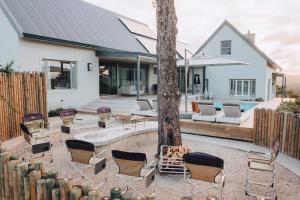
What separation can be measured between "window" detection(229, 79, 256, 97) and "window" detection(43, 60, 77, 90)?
15147 mm

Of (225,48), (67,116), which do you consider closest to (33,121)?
(67,116)

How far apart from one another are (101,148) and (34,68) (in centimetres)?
746

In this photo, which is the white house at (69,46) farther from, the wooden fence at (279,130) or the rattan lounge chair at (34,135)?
the wooden fence at (279,130)

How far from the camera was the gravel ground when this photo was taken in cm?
477

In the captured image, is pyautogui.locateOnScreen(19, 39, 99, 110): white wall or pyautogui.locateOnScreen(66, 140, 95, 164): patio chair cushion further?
pyautogui.locateOnScreen(19, 39, 99, 110): white wall

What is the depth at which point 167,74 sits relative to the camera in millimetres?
5984

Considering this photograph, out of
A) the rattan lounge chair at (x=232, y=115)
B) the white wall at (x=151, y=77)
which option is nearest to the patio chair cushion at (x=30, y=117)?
the rattan lounge chair at (x=232, y=115)

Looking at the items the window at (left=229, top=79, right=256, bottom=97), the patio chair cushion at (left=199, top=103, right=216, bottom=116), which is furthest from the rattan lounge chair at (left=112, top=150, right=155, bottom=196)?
the window at (left=229, top=79, right=256, bottom=97)

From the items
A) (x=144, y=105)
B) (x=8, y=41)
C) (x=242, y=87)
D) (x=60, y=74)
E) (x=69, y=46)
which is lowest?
(x=144, y=105)

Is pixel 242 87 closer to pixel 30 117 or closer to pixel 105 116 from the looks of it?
pixel 105 116

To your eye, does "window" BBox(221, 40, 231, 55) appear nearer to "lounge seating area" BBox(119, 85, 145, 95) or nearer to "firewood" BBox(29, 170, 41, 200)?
"lounge seating area" BBox(119, 85, 145, 95)

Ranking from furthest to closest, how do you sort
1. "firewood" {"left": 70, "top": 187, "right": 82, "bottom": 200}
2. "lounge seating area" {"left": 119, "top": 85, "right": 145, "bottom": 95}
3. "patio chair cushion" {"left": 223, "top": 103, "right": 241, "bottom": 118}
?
"lounge seating area" {"left": 119, "top": 85, "right": 145, "bottom": 95} → "patio chair cushion" {"left": 223, "top": 103, "right": 241, "bottom": 118} → "firewood" {"left": 70, "top": 187, "right": 82, "bottom": 200}

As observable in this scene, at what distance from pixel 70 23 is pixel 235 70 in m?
15.2

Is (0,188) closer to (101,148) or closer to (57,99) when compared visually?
(101,148)
